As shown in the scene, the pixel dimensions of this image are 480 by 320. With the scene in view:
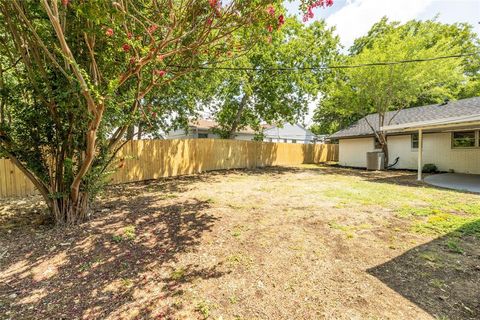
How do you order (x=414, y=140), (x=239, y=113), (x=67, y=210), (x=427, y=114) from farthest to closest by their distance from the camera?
→ (x=239, y=113) → (x=427, y=114) → (x=414, y=140) → (x=67, y=210)

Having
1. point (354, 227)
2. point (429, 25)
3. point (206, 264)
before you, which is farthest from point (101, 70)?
point (429, 25)

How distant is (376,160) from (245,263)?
40.7ft

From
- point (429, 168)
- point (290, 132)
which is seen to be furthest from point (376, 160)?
point (290, 132)

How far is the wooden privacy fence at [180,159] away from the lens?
22.3 feet

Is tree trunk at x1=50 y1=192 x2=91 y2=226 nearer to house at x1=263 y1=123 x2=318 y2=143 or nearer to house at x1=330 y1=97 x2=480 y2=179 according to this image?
house at x1=330 y1=97 x2=480 y2=179

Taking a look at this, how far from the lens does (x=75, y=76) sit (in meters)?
3.32

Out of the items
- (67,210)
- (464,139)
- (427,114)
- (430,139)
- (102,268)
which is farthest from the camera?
(427,114)

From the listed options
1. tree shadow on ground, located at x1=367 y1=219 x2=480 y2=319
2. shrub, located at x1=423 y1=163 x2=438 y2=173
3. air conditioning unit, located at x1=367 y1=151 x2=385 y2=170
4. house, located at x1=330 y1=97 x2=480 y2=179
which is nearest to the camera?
tree shadow on ground, located at x1=367 y1=219 x2=480 y2=319

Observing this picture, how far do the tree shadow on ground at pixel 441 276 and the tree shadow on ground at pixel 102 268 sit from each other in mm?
2044

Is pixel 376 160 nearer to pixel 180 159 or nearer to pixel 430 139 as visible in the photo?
pixel 430 139

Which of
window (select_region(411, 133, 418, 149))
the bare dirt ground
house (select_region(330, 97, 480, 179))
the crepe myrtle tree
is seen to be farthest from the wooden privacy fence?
window (select_region(411, 133, 418, 149))

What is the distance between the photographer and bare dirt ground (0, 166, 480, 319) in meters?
2.33

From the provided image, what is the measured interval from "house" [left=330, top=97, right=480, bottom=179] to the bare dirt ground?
5182 millimetres

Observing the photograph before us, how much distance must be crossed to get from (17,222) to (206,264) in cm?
413
